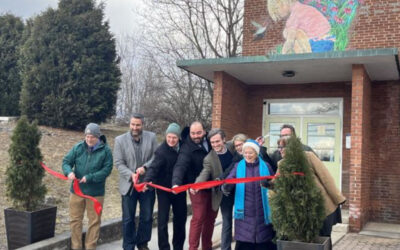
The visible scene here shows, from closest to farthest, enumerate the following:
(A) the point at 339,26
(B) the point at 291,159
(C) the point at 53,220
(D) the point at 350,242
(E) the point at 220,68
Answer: (B) the point at 291,159 < (C) the point at 53,220 < (D) the point at 350,242 < (E) the point at 220,68 < (A) the point at 339,26

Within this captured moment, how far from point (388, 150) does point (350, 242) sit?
3.03 metres

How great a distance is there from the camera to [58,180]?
31.1 feet

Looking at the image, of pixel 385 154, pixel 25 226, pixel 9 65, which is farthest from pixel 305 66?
pixel 9 65

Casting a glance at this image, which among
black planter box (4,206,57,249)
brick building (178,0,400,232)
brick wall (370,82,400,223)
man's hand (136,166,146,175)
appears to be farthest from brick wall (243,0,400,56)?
black planter box (4,206,57,249)

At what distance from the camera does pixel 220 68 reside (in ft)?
28.6

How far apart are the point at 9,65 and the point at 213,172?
545 inches

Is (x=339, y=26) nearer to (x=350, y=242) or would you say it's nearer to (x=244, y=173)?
(x=350, y=242)

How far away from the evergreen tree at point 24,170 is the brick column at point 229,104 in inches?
173

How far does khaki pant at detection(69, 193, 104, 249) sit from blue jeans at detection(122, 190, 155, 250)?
0.35m

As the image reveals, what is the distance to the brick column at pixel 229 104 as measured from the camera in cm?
891

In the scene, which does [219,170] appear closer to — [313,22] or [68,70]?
[313,22]

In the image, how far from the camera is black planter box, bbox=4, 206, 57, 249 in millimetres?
5086

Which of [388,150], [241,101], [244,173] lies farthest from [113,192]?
[388,150]

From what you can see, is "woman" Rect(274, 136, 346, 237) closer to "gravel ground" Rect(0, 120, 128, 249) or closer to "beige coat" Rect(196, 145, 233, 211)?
"beige coat" Rect(196, 145, 233, 211)
